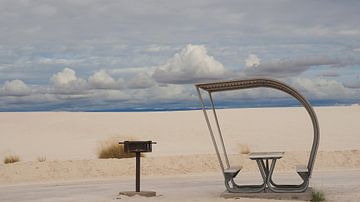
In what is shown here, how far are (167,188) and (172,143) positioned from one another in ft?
51.1

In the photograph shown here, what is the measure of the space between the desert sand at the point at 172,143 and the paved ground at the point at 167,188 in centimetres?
6

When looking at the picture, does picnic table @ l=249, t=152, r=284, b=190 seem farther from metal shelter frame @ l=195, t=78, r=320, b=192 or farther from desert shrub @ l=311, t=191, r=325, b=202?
desert shrub @ l=311, t=191, r=325, b=202

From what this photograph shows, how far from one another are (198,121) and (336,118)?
8.84m

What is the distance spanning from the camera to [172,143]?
29.5 m

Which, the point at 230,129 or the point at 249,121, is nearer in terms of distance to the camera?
the point at 230,129

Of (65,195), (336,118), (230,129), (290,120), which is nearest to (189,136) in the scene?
(230,129)

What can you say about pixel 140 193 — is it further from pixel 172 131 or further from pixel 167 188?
pixel 172 131

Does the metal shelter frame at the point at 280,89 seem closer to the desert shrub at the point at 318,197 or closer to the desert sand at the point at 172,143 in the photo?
the desert shrub at the point at 318,197

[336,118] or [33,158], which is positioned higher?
[336,118]

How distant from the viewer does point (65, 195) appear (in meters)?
13.1

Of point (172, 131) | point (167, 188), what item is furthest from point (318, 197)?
point (172, 131)

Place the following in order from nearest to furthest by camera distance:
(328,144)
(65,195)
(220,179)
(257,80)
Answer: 1. (257,80)
2. (65,195)
3. (220,179)
4. (328,144)

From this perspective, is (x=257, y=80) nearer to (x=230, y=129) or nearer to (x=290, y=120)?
(x=230, y=129)

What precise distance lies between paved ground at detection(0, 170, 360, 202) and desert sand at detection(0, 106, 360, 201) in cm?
6
